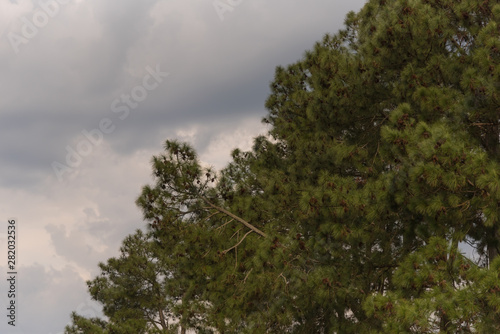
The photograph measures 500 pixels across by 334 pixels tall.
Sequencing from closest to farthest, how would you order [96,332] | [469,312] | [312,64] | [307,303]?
[469,312] < [307,303] < [312,64] < [96,332]

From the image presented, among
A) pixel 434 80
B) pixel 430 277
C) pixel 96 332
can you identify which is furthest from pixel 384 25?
pixel 96 332

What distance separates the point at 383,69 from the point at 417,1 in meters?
1.28

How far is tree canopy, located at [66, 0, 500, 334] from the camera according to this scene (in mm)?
8078

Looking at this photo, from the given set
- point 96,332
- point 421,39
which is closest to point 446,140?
point 421,39

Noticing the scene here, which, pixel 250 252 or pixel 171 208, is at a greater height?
pixel 171 208

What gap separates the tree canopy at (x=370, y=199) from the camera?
8.08 m

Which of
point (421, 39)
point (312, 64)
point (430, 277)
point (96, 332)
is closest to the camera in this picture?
point (430, 277)

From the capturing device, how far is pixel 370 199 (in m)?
9.39

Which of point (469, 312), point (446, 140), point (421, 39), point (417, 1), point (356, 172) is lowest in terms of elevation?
point (469, 312)

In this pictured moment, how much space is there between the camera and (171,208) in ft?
35.2

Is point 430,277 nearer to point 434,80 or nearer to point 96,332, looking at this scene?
point 434,80

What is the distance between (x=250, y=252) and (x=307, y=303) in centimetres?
213

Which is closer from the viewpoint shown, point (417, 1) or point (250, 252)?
point (417, 1)

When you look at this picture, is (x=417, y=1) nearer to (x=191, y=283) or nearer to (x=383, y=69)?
(x=383, y=69)
